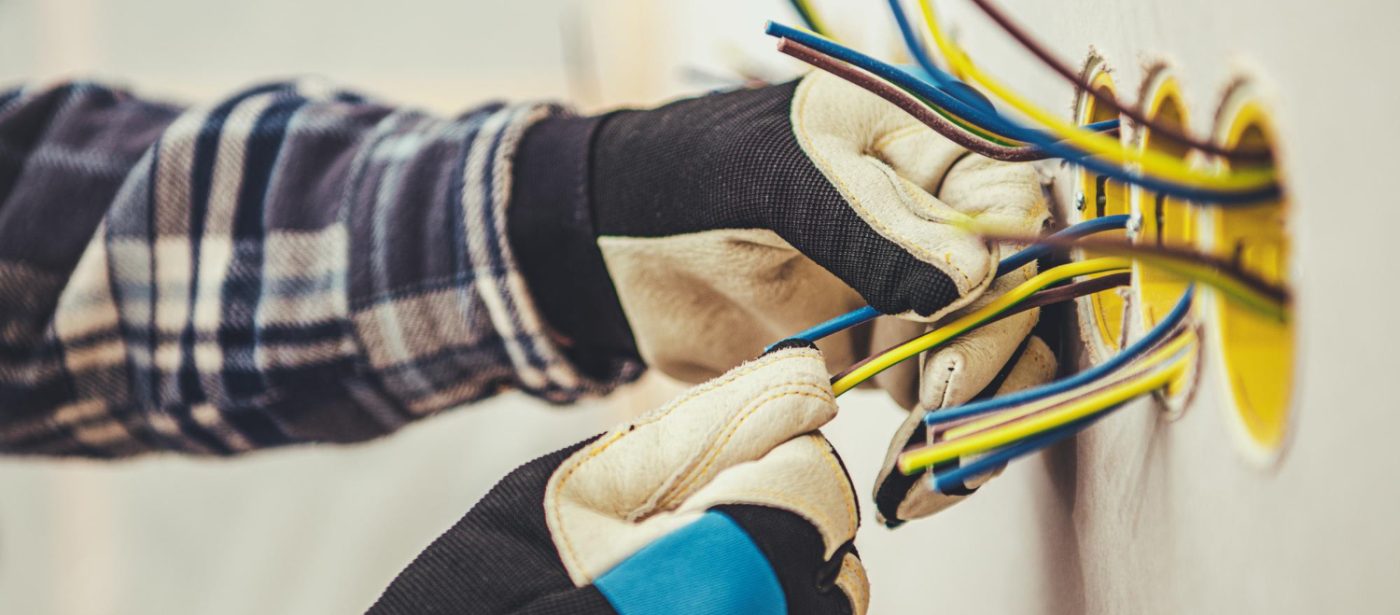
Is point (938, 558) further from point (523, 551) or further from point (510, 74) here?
point (510, 74)

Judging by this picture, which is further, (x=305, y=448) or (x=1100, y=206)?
(x=305, y=448)

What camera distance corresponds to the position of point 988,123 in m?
0.29

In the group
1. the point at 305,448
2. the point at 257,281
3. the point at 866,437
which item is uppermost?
the point at 257,281

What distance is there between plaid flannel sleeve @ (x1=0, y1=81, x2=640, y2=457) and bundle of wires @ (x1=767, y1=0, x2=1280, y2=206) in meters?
0.22

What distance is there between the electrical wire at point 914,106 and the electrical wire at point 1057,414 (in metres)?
0.06

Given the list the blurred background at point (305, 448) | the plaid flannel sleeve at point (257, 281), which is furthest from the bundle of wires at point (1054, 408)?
the blurred background at point (305, 448)

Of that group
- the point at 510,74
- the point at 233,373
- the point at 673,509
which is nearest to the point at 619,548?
the point at 673,509

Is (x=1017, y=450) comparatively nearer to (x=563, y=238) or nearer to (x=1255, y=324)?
(x=1255, y=324)

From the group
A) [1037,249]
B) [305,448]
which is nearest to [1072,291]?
[1037,249]

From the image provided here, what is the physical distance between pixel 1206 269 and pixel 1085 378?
6 cm

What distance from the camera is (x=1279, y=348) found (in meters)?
0.22

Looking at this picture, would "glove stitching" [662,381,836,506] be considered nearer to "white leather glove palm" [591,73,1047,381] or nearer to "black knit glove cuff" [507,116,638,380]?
"white leather glove palm" [591,73,1047,381]

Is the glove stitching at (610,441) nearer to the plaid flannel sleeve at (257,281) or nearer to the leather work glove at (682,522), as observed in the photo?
the leather work glove at (682,522)

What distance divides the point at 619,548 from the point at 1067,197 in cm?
18
